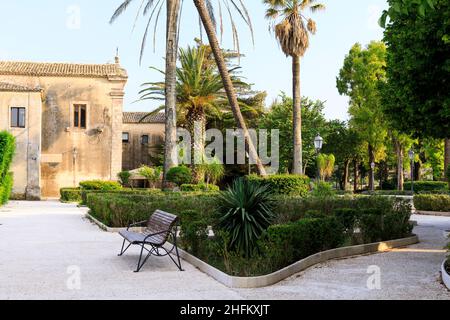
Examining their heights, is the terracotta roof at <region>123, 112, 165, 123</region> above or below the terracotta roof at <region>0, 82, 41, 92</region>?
below

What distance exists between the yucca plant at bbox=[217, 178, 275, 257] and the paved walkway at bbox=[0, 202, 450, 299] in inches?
32.9

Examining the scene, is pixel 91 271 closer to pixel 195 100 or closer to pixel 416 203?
pixel 416 203

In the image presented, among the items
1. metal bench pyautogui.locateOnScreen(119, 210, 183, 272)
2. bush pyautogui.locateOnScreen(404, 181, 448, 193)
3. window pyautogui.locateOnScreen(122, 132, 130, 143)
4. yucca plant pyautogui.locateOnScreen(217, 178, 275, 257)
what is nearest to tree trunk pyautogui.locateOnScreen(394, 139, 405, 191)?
bush pyautogui.locateOnScreen(404, 181, 448, 193)

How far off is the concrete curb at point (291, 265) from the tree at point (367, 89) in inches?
1404

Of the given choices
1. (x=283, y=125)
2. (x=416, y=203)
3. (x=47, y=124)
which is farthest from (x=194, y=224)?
(x=283, y=125)

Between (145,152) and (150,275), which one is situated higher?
(145,152)

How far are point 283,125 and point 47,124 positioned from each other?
19.0 metres

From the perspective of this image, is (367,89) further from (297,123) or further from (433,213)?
(433,213)

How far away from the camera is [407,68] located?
1141 centimetres

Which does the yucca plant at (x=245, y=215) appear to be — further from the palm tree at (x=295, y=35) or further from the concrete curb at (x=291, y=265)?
the palm tree at (x=295, y=35)

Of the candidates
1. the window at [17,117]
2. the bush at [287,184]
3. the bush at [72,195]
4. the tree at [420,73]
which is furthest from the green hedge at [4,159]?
the tree at [420,73]

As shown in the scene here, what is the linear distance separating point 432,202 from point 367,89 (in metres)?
24.8

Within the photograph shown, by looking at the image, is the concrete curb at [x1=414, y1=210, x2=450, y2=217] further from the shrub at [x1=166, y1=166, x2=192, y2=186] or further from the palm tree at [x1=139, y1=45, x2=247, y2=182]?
the palm tree at [x1=139, y1=45, x2=247, y2=182]

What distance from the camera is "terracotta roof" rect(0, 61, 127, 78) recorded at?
125 ft
